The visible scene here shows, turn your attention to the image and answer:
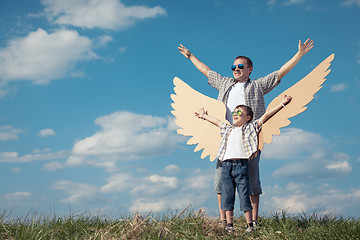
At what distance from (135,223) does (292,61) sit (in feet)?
11.6

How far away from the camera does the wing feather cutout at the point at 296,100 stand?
555 cm

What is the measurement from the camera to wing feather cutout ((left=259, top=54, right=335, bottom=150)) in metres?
5.55

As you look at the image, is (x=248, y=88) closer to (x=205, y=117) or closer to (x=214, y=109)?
(x=214, y=109)

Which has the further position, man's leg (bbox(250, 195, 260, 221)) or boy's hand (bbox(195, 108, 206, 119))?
boy's hand (bbox(195, 108, 206, 119))

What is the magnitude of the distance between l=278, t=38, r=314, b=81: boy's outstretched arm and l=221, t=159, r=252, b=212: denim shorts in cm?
171

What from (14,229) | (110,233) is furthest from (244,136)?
(14,229)

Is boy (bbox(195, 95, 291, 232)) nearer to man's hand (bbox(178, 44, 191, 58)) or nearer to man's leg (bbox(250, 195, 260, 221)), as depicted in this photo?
man's leg (bbox(250, 195, 260, 221))

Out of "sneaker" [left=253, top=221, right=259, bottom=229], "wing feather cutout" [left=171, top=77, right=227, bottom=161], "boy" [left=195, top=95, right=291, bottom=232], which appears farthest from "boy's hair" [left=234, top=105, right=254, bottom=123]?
"sneaker" [left=253, top=221, right=259, bottom=229]

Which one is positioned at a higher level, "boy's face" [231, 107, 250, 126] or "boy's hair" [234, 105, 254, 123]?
"boy's hair" [234, 105, 254, 123]

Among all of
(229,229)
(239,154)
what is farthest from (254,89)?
(229,229)

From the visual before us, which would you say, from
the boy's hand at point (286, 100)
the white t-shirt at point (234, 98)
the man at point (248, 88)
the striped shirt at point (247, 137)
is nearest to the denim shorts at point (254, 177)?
the man at point (248, 88)

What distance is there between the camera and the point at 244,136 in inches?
216

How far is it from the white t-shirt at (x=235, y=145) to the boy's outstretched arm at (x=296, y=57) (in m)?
1.28

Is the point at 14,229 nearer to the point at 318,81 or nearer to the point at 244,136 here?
the point at 244,136
